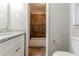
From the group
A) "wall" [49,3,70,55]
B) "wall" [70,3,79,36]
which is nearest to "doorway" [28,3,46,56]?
"wall" [49,3,70,55]

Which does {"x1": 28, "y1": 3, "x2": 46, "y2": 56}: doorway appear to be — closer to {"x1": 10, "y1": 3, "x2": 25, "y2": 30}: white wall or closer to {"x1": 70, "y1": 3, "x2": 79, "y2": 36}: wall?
{"x1": 10, "y1": 3, "x2": 25, "y2": 30}: white wall

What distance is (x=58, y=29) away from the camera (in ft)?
4.26

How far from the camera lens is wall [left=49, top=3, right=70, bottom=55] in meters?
1.21

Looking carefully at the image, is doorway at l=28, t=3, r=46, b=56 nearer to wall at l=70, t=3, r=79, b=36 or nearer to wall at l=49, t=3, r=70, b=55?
wall at l=49, t=3, r=70, b=55

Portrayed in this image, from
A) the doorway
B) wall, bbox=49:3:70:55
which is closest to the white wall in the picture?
the doorway

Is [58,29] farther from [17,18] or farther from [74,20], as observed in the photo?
[17,18]

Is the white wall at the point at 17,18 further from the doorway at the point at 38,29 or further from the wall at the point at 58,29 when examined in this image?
the wall at the point at 58,29

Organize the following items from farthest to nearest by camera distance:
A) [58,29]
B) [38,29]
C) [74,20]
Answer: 1. [38,29]
2. [58,29]
3. [74,20]

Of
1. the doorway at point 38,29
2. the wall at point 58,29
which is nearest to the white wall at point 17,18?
the doorway at point 38,29

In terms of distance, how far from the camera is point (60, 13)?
4.05 feet

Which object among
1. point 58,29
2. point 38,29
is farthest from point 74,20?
point 38,29

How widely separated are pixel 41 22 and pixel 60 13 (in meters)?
0.25

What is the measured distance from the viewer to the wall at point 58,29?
121cm

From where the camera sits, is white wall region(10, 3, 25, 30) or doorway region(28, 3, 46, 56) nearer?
white wall region(10, 3, 25, 30)
